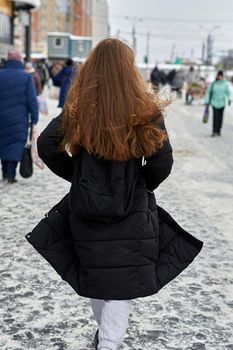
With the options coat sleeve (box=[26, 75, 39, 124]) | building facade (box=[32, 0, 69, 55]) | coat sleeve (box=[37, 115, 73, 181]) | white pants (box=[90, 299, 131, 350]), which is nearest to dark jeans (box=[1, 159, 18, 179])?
coat sleeve (box=[26, 75, 39, 124])

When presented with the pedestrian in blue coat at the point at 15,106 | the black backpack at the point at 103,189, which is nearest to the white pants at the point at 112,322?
the black backpack at the point at 103,189

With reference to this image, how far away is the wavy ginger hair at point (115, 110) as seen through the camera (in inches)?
92.4

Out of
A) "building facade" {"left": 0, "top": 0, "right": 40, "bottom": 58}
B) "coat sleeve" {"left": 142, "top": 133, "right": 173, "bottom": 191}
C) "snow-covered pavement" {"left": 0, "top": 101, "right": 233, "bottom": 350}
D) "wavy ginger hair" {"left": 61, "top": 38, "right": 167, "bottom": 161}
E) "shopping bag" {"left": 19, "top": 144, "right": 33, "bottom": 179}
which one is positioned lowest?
"snow-covered pavement" {"left": 0, "top": 101, "right": 233, "bottom": 350}

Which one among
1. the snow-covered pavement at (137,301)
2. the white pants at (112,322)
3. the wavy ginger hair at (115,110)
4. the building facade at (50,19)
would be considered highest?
the building facade at (50,19)

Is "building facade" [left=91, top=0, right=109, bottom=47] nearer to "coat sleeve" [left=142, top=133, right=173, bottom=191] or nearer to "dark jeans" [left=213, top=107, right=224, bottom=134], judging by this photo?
"dark jeans" [left=213, top=107, right=224, bottom=134]

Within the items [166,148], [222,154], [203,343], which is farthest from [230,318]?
[222,154]

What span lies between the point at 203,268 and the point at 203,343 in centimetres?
129

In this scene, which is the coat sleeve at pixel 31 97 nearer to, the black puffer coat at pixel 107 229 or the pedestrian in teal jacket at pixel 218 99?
the black puffer coat at pixel 107 229

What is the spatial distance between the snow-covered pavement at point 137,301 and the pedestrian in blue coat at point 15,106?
64cm

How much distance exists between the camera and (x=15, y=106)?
6.91 m

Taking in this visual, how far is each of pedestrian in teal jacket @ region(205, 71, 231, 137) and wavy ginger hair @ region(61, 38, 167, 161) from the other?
11.6 m

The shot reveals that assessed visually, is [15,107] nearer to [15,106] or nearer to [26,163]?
[15,106]

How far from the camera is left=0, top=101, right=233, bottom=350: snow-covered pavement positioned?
3148 millimetres

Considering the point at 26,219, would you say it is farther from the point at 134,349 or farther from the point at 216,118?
the point at 216,118
